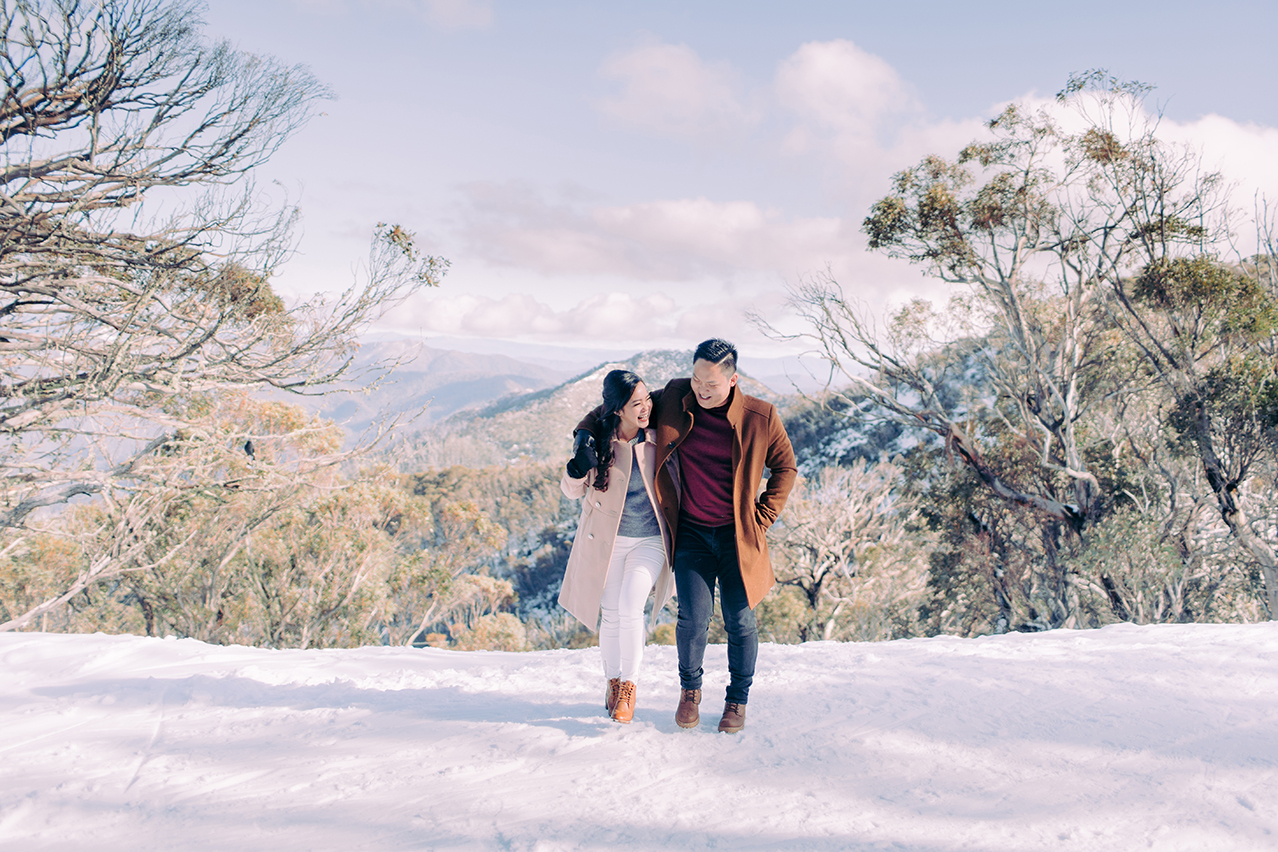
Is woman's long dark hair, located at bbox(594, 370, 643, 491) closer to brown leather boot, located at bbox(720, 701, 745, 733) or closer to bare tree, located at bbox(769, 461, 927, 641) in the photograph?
brown leather boot, located at bbox(720, 701, 745, 733)

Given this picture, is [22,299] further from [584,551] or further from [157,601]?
[157,601]

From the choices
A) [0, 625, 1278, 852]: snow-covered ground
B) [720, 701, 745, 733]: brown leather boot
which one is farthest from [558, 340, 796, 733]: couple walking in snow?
[0, 625, 1278, 852]: snow-covered ground

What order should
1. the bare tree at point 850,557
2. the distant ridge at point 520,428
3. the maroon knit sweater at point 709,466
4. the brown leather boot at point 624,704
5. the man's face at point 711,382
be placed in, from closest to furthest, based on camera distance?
the man's face at point 711,382, the maroon knit sweater at point 709,466, the brown leather boot at point 624,704, the bare tree at point 850,557, the distant ridge at point 520,428

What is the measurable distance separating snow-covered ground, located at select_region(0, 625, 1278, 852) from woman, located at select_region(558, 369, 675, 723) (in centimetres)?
38

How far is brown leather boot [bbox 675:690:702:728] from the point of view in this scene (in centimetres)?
303

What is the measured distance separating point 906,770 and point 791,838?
695mm

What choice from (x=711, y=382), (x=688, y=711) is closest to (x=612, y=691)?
(x=688, y=711)

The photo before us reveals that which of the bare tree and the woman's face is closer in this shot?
the woman's face

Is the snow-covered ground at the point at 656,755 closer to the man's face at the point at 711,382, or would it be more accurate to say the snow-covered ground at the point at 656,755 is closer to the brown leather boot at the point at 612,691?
the brown leather boot at the point at 612,691

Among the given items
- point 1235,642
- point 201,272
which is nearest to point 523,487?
point 201,272

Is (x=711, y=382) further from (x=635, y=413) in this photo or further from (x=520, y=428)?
(x=520, y=428)

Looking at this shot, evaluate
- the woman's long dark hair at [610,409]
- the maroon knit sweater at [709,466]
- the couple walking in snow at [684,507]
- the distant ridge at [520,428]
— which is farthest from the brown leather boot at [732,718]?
the distant ridge at [520,428]

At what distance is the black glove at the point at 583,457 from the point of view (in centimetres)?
291

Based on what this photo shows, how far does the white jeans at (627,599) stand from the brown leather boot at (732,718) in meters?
0.43
